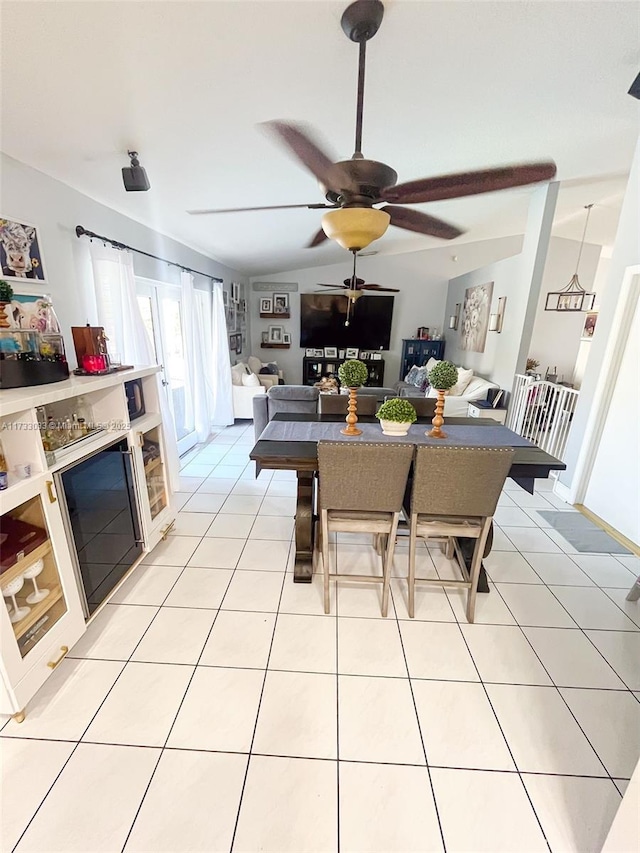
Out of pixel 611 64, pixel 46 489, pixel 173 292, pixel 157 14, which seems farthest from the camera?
pixel 173 292

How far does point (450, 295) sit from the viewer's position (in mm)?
6965

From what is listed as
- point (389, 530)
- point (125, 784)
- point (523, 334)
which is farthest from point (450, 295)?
point (125, 784)

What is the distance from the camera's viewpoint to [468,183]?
194 centimetres

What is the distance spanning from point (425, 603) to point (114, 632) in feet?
5.51

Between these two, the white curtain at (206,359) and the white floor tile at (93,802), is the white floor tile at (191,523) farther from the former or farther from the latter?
the white curtain at (206,359)

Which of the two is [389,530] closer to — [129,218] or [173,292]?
[129,218]

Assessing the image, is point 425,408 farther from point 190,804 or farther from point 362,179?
point 190,804

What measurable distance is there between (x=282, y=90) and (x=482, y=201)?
2851 millimetres

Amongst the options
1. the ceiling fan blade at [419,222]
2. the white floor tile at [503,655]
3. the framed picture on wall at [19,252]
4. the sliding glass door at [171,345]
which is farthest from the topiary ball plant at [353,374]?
the sliding glass door at [171,345]

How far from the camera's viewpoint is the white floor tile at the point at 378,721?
4.29ft

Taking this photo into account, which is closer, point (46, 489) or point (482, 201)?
point (46, 489)

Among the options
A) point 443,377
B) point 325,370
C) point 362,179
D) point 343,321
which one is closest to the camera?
point 362,179

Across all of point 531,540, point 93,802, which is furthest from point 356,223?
point 531,540

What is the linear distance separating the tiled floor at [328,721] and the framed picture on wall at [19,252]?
1.83 metres
